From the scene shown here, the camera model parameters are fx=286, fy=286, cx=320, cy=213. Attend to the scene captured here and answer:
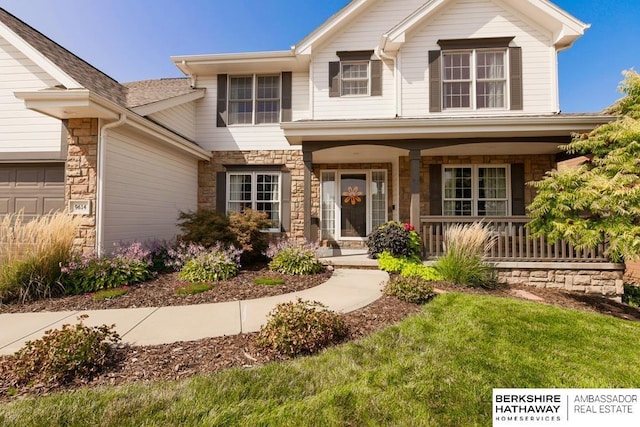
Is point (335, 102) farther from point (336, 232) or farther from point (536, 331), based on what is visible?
point (536, 331)

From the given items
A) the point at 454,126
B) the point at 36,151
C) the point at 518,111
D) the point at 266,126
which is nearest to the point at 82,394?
the point at 36,151

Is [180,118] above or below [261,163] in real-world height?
above

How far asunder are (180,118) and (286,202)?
4064 mm

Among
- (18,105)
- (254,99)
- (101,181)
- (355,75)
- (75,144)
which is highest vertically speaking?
(355,75)

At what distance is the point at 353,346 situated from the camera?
117 inches

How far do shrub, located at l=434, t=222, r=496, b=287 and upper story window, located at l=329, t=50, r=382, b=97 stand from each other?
17.2 feet

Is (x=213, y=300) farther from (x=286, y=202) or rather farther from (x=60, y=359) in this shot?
(x=286, y=202)

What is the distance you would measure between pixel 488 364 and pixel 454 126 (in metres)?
5.56

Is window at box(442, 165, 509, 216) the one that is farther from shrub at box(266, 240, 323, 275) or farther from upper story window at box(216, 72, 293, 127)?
upper story window at box(216, 72, 293, 127)

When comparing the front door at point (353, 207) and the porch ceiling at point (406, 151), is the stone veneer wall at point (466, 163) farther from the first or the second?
the front door at point (353, 207)

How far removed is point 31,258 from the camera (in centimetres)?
469

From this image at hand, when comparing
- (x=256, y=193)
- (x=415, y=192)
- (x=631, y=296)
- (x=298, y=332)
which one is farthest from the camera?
(x=256, y=193)

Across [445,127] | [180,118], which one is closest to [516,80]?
[445,127]

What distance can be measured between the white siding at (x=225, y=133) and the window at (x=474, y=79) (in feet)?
15.5
